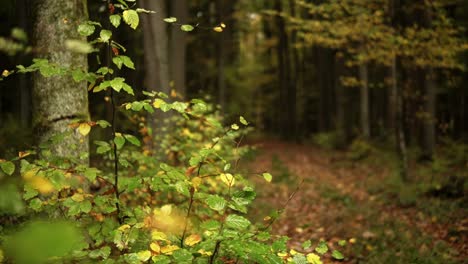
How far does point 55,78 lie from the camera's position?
3975 mm

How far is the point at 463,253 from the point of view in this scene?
18.2 ft

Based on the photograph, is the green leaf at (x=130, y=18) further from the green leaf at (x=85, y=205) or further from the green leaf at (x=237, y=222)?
the green leaf at (x=237, y=222)

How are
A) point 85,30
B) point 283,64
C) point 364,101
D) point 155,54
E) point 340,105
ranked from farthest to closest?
point 283,64
point 340,105
point 364,101
point 155,54
point 85,30

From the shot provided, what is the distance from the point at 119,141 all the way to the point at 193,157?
512 millimetres

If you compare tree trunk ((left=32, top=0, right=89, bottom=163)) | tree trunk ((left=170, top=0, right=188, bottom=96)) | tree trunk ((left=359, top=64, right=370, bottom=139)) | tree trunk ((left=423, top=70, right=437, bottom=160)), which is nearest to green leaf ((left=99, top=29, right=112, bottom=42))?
tree trunk ((left=32, top=0, right=89, bottom=163))

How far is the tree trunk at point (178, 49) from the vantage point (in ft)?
34.6

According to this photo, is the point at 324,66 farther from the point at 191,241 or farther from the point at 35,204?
the point at 35,204

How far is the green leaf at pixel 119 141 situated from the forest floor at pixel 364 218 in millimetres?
1222

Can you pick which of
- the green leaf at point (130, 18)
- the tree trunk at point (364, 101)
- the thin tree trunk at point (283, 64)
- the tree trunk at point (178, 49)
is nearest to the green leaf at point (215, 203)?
the green leaf at point (130, 18)

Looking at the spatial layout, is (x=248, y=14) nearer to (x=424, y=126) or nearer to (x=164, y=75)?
(x=424, y=126)

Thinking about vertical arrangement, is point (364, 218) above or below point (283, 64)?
below

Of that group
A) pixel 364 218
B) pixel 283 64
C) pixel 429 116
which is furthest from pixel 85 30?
pixel 283 64

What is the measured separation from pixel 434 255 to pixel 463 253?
0.41m

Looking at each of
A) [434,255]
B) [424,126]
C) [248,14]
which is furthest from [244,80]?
[434,255]
